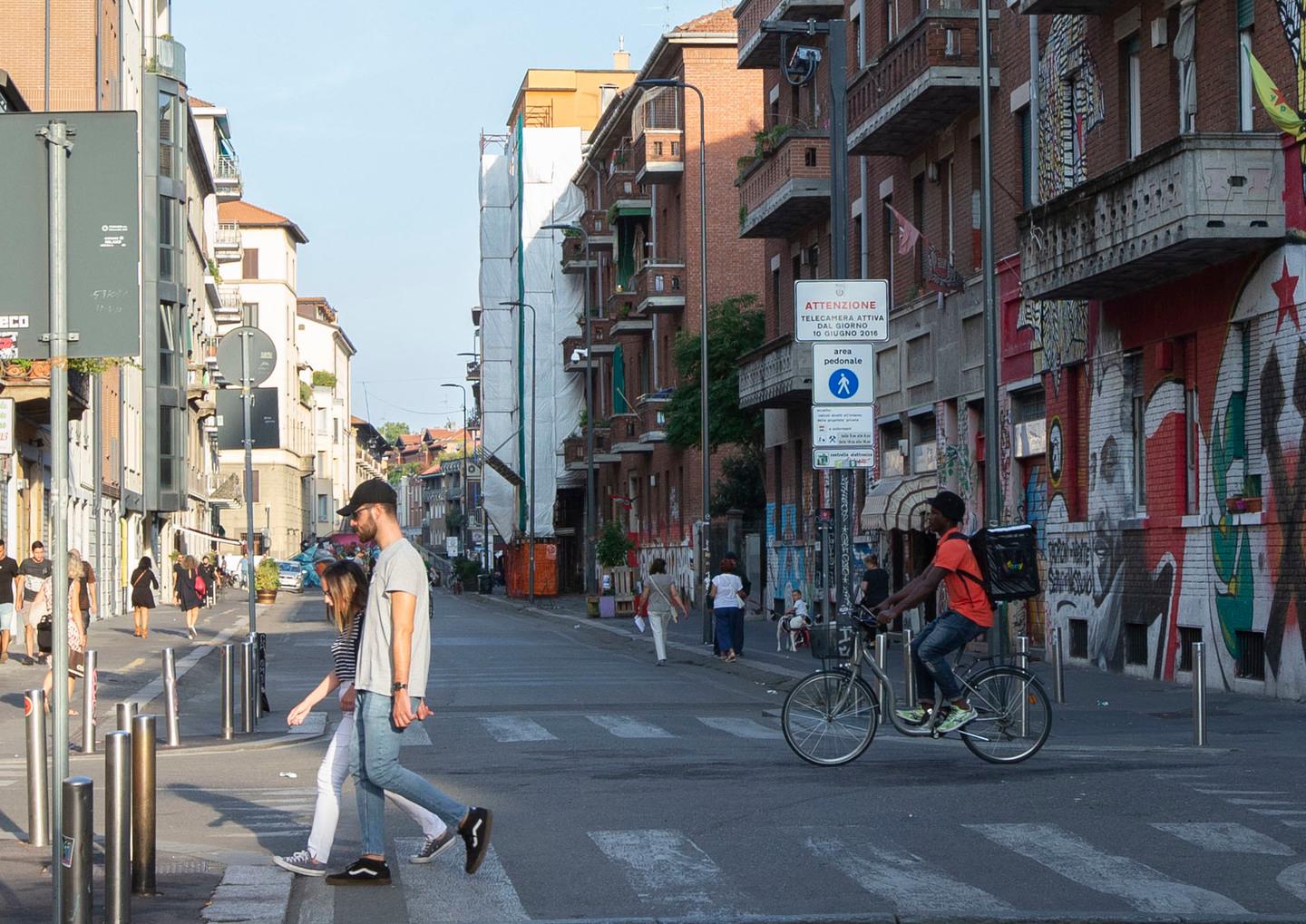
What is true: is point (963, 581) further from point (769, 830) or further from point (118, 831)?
point (118, 831)

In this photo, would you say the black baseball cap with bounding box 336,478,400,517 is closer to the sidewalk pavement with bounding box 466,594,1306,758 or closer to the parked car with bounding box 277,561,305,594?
the sidewalk pavement with bounding box 466,594,1306,758

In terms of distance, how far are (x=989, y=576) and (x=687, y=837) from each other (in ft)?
16.9

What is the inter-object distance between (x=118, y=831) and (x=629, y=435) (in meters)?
55.8

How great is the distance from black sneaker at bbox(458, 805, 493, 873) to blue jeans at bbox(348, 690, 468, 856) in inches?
2.4

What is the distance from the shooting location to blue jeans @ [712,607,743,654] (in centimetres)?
2847

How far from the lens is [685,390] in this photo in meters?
49.4

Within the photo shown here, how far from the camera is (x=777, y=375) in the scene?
37844 millimetres

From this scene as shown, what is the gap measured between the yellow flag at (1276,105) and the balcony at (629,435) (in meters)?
42.0

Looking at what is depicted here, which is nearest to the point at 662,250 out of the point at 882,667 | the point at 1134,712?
the point at 1134,712

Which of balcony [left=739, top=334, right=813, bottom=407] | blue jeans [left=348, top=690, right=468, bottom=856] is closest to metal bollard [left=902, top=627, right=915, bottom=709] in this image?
blue jeans [left=348, top=690, right=468, bottom=856]

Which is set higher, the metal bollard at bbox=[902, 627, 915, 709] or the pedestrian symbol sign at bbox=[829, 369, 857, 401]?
the pedestrian symbol sign at bbox=[829, 369, 857, 401]

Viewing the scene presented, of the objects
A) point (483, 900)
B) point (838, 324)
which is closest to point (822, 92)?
point (838, 324)

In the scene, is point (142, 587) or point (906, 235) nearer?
point (906, 235)

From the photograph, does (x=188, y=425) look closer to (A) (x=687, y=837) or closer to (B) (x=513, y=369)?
(B) (x=513, y=369)
